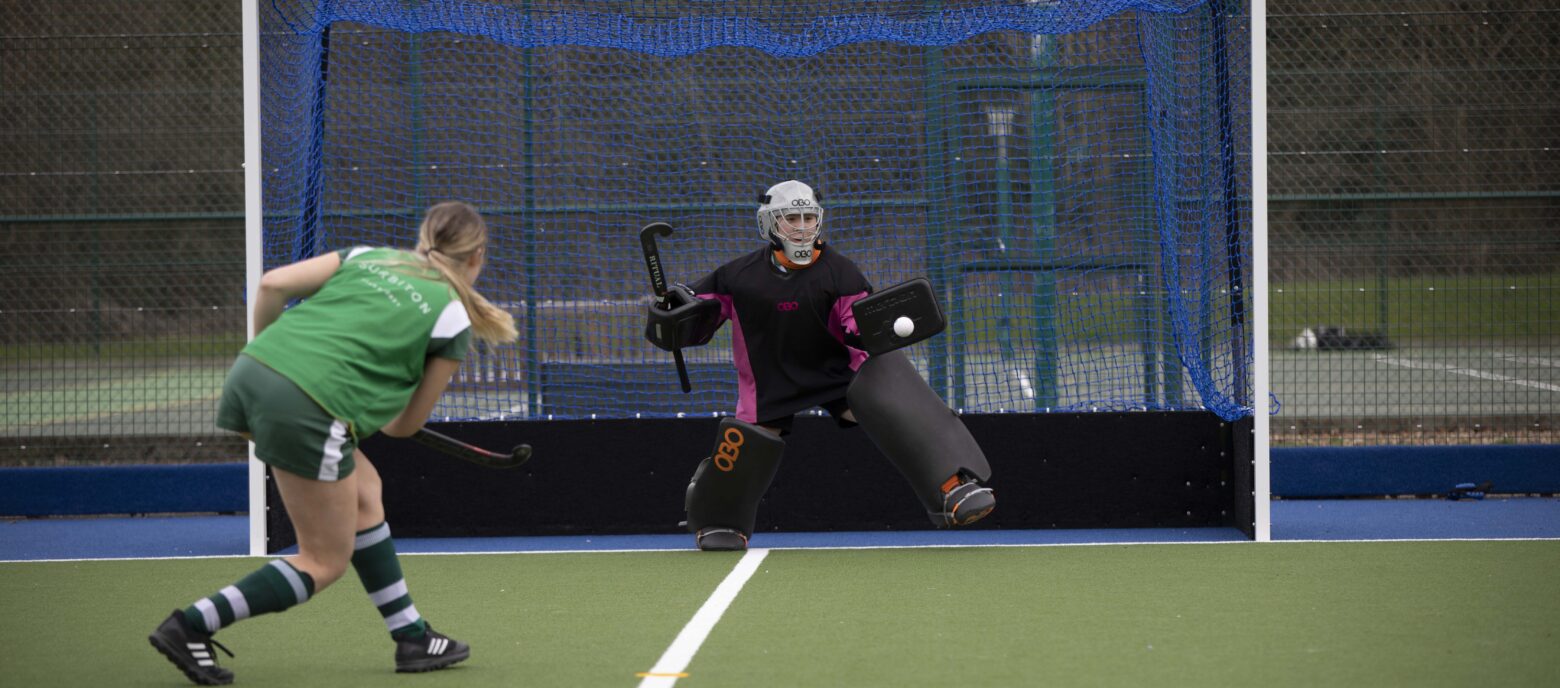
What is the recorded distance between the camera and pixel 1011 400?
24.9ft

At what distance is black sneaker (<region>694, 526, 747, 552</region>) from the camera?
653 cm

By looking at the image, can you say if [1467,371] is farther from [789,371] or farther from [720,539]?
[720,539]

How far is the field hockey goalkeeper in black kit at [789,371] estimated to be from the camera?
6.27 m

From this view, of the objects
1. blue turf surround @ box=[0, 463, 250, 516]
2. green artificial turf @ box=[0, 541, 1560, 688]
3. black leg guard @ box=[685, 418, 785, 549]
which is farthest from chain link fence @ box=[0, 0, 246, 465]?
black leg guard @ box=[685, 418, 785, 549]

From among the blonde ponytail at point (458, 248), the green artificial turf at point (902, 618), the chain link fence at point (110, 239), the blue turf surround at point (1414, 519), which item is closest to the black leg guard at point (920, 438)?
the green artificial turf at point (902, 618)

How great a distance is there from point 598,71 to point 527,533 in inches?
90.7

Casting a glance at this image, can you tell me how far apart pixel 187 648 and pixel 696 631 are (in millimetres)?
1432

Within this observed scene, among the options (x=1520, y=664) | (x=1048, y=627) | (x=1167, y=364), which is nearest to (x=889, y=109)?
(x=1167, y=364)

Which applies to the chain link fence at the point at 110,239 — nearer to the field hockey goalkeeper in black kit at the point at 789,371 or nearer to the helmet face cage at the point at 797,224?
the field hockey goalkeeper in black kit at the point at 789,371

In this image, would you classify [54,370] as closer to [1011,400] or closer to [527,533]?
[527,533]

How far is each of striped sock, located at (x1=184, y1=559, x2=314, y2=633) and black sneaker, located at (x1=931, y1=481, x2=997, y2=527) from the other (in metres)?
2.85

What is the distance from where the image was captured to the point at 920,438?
625cm

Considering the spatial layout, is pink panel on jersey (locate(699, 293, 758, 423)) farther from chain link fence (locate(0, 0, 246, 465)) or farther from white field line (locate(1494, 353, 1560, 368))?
white field line (locate(1494, 353, 1560, 368))

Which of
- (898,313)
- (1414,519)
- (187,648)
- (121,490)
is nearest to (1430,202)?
(1414,519)
